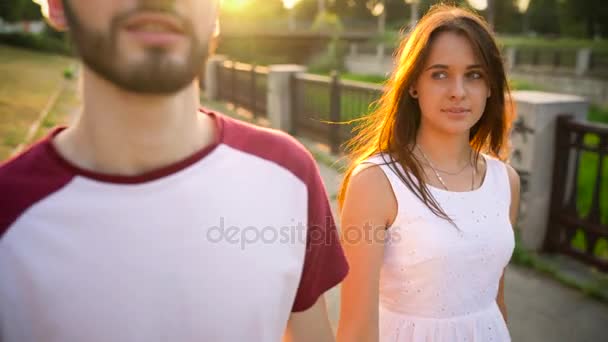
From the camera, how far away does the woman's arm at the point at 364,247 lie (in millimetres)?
1797

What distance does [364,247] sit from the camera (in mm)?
1807

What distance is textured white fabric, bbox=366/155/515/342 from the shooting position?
185cm

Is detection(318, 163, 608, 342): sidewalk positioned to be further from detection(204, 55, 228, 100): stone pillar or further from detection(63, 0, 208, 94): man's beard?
detection(204, 55, 228, 100): stone pillar

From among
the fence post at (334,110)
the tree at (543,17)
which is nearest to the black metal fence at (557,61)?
the fence post at (334,110)

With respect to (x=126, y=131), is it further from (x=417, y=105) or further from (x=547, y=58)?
(x=547, y=58)

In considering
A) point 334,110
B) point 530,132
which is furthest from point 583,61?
point 530,132

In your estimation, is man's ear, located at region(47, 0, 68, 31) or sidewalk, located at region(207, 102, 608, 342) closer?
man's ear, located at region(47, 0, 68, 31)

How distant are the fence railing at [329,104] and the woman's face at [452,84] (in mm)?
5123

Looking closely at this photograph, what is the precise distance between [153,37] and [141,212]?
0.33 metres

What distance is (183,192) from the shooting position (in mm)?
1073

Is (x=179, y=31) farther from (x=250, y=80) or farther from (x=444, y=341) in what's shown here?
(x=250, y=80)

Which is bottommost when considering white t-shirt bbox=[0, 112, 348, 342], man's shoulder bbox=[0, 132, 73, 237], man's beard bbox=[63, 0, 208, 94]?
white t-shirt bbox=[0, 112, 348, 342]

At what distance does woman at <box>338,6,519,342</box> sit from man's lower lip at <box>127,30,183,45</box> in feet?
3.42

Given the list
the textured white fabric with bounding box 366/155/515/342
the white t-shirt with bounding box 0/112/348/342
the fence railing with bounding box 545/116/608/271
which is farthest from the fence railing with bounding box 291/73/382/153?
the white t-shirt with bounding box 0/112/348/342
